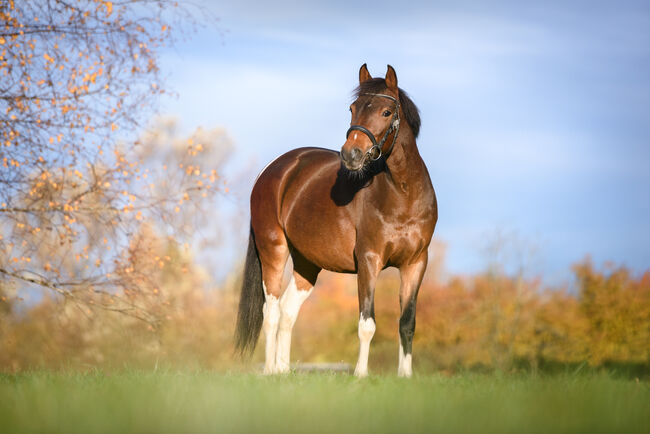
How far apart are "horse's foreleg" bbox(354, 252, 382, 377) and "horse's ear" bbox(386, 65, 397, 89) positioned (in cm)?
163

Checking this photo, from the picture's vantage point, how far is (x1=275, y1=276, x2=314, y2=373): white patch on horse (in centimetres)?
716

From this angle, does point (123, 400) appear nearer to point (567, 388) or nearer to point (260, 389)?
point (260, 389)

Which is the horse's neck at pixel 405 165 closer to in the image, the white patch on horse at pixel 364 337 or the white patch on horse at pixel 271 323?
the white patch on horse at pixel 364 337

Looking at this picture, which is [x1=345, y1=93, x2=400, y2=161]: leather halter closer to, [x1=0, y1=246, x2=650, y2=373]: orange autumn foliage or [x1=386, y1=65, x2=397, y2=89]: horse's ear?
[x1=386, y1=65, x2=397, y2=89]: horse's ear

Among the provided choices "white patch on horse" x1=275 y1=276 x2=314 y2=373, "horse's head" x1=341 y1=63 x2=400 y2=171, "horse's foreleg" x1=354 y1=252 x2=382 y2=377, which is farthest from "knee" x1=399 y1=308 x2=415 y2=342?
"horse's head" x1=341 y1=63 x2=400 y2=171

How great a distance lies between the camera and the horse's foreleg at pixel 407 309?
6.12 meters

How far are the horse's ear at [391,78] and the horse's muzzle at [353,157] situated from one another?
2.73 ft

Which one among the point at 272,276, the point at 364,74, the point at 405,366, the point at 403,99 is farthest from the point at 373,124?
the point at 272,276

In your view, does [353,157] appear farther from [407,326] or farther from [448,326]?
[448,326]

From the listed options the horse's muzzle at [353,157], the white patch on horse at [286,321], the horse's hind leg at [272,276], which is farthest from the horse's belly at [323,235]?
the horse's muzzle at [353,157]

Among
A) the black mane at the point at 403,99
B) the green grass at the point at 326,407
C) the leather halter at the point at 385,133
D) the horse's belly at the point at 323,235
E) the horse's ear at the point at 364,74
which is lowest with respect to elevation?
the green grass at the point at 326,407

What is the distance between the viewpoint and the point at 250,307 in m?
7.67

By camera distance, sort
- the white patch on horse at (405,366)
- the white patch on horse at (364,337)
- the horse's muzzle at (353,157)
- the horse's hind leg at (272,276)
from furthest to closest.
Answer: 1. the horse's hind leg at (272,276)
2. the white patch on horse at (405,366)
3. the white patch on horse at (364,337)
4. the horse's muzzle at (353,157)

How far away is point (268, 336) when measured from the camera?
7.24 metres
